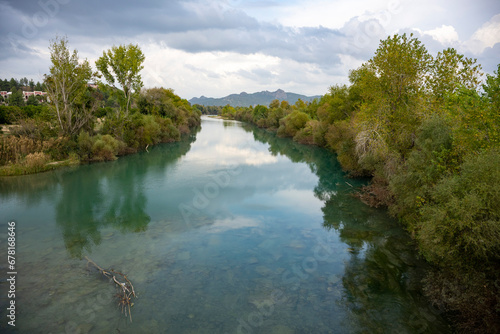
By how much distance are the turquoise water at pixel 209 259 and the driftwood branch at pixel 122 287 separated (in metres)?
0.22

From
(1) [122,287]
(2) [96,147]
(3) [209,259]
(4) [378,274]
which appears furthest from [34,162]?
(4) [378,274]

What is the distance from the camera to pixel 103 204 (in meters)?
18.5

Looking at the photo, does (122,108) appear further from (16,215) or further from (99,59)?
(16,215)

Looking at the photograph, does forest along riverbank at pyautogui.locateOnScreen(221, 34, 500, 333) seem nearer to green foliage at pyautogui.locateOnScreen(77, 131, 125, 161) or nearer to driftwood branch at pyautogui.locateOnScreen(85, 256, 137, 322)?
driftwood branch at pyautogui.locateOnScreen(85, 256, 137, 322)

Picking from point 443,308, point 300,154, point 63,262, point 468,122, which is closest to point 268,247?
point 443,308

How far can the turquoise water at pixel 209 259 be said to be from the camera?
8688 millimetres

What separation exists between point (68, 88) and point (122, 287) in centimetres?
2808

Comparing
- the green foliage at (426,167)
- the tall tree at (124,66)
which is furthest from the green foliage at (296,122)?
the green foliage at (426,167)

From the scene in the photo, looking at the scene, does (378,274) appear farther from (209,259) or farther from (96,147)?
(96,147)

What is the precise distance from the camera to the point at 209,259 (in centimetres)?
1222

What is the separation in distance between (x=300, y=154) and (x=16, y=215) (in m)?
35.0

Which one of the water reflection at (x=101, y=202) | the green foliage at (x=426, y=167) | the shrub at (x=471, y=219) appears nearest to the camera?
the shrub at (x=471, y=219)

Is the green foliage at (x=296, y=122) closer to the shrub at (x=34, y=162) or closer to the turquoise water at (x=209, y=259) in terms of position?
the turquoise water at (x=209, y=259)

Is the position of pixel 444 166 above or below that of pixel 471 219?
above
